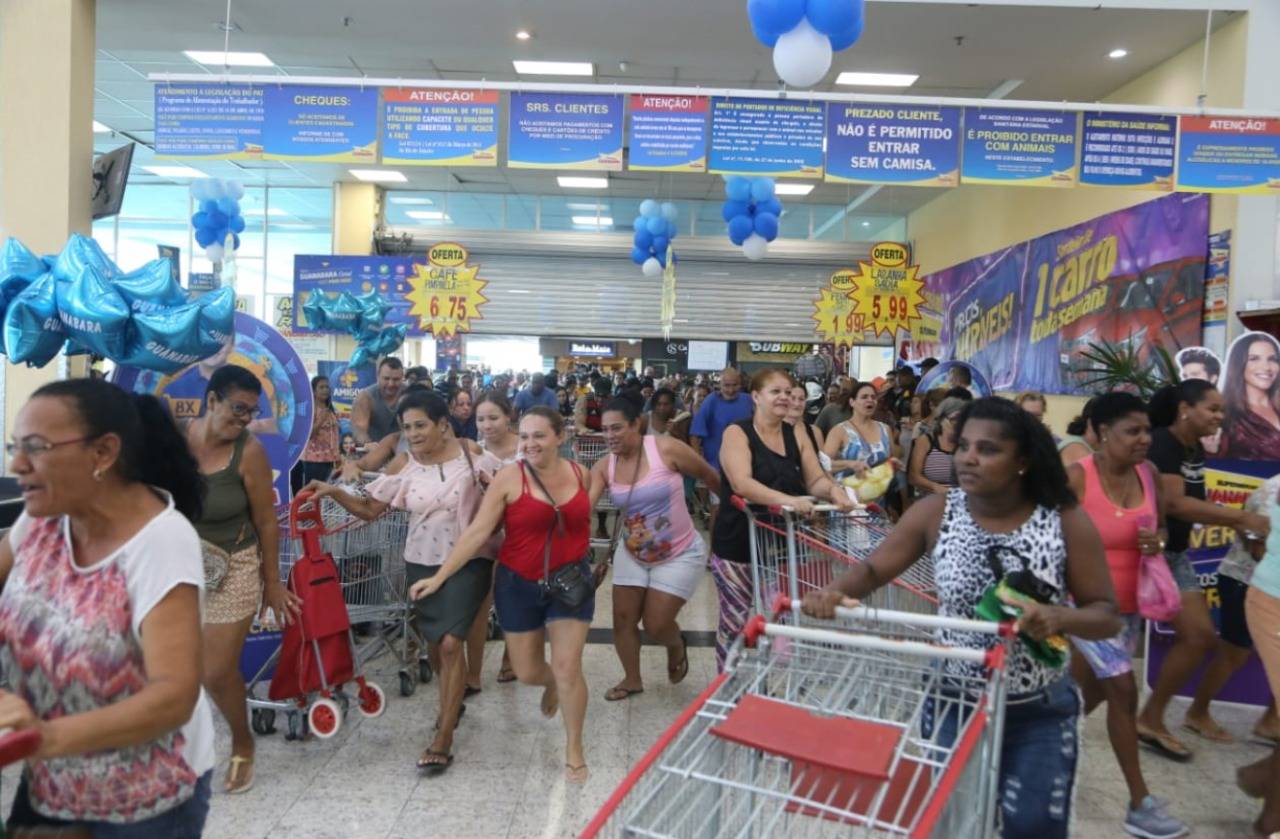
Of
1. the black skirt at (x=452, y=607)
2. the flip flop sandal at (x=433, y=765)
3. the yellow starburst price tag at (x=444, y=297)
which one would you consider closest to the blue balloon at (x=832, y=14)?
the black skirt at (x=452, y=607)

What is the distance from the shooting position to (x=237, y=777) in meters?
3.78

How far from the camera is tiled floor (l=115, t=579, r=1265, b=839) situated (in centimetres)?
355

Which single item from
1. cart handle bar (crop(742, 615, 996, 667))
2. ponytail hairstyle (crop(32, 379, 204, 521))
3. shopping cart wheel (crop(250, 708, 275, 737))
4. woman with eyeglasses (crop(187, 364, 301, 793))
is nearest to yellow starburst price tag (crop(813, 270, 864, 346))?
shopping cart wheel (crop(250, 708, 275, 737))

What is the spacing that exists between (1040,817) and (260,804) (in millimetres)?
2881

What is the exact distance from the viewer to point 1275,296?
7.60 m

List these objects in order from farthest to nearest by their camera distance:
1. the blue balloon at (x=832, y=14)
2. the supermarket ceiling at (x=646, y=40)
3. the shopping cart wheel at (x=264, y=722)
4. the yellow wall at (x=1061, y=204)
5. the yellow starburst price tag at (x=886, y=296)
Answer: the yellow starburst price tag at (x=886, y=296) < the supermarket ceiling at (x=646, y=40) < the yellow wall at (x=1061, y=204) < the blue balloon at (x=832, y=14) < the shopping cart wheel at (x=264, y=722)

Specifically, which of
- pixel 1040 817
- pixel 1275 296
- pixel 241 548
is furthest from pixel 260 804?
pixel 1275 296

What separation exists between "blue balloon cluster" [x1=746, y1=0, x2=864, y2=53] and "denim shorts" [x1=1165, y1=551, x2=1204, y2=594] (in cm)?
336

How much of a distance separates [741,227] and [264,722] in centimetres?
842

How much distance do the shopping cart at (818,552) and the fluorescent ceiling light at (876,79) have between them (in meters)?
7.40

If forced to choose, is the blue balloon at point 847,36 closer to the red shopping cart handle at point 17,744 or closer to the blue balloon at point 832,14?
the blue balloon at point 832,14

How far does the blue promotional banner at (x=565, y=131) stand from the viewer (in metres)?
7.75

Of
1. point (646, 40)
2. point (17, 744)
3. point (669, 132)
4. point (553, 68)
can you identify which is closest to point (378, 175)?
point (553, 68)

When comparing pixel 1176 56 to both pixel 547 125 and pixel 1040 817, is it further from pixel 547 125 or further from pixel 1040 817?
pixel 1040 817
